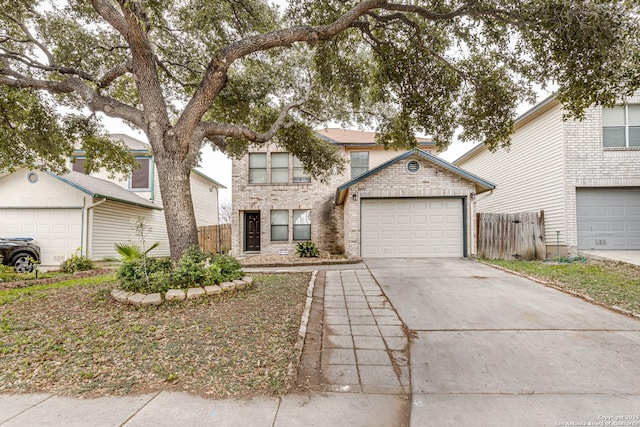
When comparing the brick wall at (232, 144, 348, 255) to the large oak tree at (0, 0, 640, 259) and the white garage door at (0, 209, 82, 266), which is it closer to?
the large oak tree at (0, 0, 640, 259)

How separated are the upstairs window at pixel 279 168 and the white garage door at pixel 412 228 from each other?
4.50 meters

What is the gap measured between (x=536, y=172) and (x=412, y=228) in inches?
214

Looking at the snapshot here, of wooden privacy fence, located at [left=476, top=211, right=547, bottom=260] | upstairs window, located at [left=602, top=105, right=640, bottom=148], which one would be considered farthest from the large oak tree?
upstairs window, located at [left=602, top=105, right=640, bottom=148]

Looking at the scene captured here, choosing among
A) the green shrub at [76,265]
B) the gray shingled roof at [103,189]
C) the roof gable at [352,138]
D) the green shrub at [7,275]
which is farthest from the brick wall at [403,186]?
the green shrub at [7,275]

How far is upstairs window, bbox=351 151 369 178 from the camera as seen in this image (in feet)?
48.2

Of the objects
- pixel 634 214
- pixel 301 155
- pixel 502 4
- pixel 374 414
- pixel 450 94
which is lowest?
pixel 374 414

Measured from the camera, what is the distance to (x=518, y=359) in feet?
10.4

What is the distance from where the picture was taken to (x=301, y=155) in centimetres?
1067

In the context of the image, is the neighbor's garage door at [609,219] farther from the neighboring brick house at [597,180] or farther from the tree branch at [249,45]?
the tree branch at [249,45]

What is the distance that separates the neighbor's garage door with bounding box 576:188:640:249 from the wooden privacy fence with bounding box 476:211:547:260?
1.17 metres

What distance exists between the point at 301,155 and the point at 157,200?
9.48 m

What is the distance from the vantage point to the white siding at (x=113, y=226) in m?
11.9

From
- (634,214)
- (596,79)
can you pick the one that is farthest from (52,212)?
(634,214)

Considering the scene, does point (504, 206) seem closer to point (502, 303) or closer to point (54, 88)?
point (502, 303)
